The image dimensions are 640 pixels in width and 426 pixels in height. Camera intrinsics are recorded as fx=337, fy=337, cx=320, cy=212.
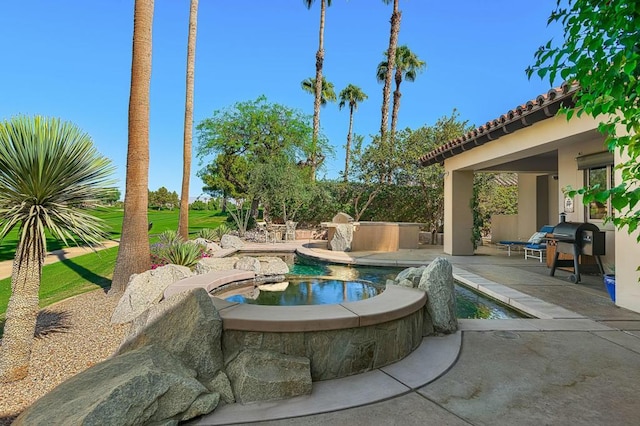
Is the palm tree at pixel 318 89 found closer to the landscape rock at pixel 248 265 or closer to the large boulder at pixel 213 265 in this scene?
the large boulder at pixel 213 265

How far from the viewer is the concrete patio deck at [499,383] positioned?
2.38 meters

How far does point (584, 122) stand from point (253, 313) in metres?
6.58

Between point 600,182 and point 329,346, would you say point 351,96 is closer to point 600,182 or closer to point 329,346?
point 600,182

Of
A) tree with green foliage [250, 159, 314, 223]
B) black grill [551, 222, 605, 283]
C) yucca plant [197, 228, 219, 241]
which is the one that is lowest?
yucca plant [197, 228, 219, 241]

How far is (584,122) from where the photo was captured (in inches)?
236

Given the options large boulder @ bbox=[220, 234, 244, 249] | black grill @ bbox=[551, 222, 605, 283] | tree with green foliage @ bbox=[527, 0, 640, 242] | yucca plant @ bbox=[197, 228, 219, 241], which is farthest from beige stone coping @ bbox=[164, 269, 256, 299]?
yucca plant @ bbox=[197, 228, 219, 241]

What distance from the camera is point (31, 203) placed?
11.2ft

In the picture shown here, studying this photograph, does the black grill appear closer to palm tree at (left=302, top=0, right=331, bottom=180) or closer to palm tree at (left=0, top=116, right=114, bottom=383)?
palm tree at (left=0, top=116, right=114, bottom=383)

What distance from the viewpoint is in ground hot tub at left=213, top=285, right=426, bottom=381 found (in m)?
2.91

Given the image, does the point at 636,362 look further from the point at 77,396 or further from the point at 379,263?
the point at 379,263

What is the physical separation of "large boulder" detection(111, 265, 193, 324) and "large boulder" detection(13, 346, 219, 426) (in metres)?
2.51

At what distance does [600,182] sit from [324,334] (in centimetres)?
795

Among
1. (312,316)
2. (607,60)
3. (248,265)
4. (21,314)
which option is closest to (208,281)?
(248,265)

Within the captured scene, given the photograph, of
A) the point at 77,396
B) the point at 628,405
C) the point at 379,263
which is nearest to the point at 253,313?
the point at 77,396
